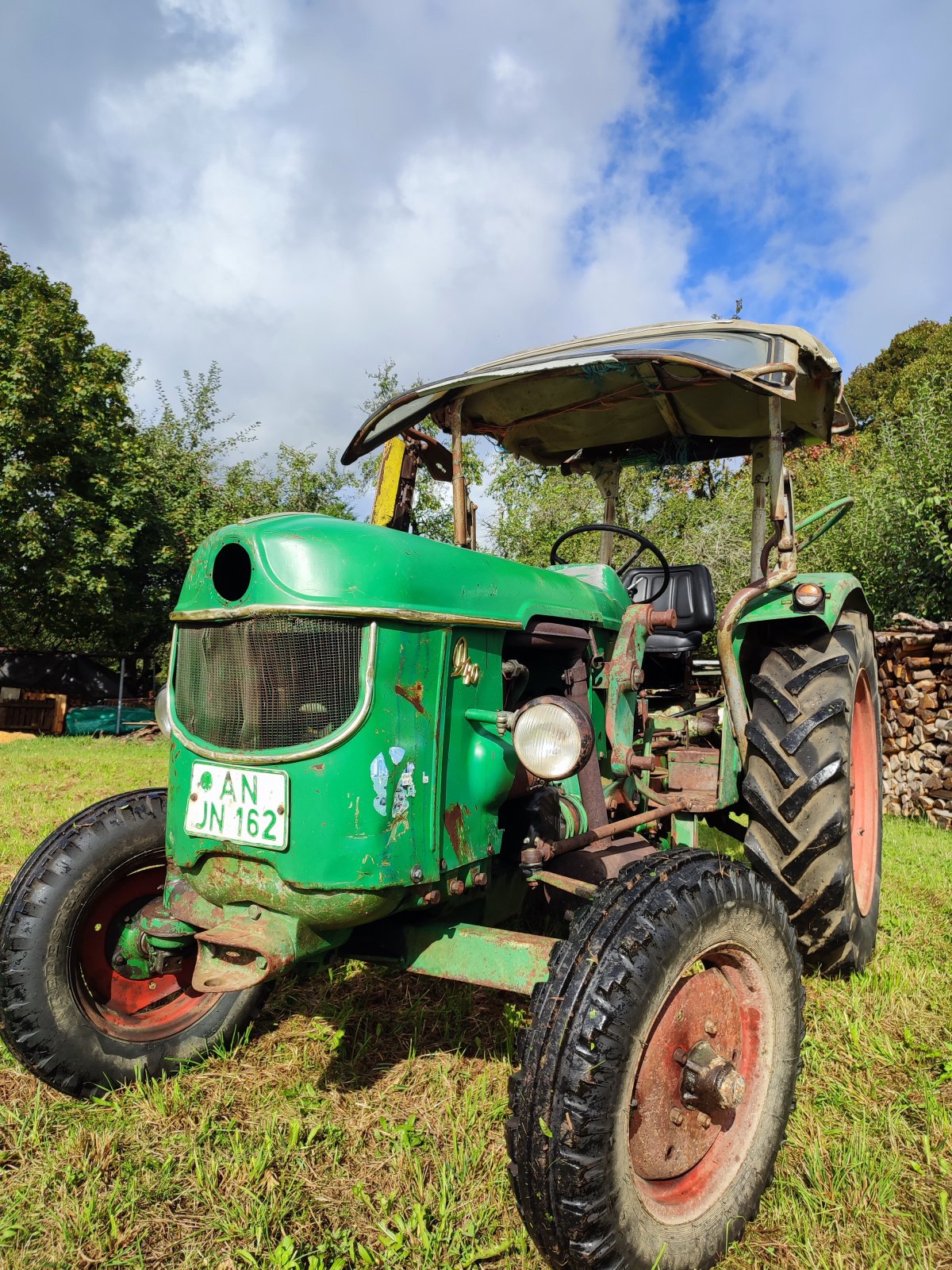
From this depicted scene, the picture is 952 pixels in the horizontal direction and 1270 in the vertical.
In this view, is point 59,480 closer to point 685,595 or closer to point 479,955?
point 685,595

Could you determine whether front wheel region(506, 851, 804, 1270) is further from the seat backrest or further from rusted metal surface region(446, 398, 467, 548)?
the seat backrest

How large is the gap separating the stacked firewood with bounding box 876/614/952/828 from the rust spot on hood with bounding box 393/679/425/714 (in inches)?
210

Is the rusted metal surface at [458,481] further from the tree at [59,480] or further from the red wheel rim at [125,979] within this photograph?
the tree at [59,480]

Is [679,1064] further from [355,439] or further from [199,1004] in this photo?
[355,439]

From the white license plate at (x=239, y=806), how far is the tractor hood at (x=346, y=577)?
14.0 inches

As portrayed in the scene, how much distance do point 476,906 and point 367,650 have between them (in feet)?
3.12

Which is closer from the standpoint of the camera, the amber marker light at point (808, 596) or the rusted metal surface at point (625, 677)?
the rusted metal surface at point (625, 677)

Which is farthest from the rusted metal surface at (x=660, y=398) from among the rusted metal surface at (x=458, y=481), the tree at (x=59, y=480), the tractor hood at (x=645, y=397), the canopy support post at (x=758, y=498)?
the tree at (x=59, y=480)

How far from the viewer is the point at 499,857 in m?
2.32

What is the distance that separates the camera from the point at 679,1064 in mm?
1798

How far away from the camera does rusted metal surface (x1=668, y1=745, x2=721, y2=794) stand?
312 cm

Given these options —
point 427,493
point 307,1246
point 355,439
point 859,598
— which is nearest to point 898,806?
Result: point 859,598

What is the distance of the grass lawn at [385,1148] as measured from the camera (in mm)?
1759

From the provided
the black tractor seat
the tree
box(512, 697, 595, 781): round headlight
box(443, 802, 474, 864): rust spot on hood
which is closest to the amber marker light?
the black tractor seat
